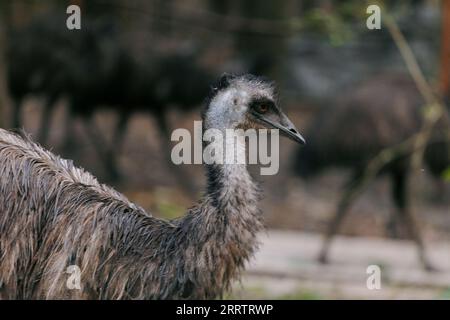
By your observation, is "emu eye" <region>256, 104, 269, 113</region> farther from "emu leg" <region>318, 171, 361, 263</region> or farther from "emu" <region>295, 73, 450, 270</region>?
"emu leg" <region>318, 171, 361, 263</region>

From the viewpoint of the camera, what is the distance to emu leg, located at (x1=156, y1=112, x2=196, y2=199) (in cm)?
1053

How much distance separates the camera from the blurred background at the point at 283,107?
830 centimetres

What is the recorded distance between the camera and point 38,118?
492 inches

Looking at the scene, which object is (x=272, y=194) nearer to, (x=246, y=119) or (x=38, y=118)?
(x=38, y=118)

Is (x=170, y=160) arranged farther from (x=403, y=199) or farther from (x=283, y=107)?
(x=403, y=199)

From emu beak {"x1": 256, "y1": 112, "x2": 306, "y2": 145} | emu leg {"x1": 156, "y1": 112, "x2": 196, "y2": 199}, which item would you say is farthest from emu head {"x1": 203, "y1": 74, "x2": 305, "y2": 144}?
emu leg {"x1": 156, "y1": 112, "x2": 196, "y2": 199}

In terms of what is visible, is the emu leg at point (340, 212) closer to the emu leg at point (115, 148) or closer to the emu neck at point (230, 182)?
the emu leg at point (115, 148)

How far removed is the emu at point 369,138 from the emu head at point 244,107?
3888 mm

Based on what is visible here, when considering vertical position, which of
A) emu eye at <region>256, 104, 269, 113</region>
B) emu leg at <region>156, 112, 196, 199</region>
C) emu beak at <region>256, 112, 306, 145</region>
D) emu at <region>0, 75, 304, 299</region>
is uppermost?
emu leg at <region>156, 112, 196, 199</region>

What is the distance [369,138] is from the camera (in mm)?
8297

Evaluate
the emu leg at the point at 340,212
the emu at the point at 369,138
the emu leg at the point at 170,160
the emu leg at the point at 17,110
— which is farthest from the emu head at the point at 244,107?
the emu leg at the point at 17,110

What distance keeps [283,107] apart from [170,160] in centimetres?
118

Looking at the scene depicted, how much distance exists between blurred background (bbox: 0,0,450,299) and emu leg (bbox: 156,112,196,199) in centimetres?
2
